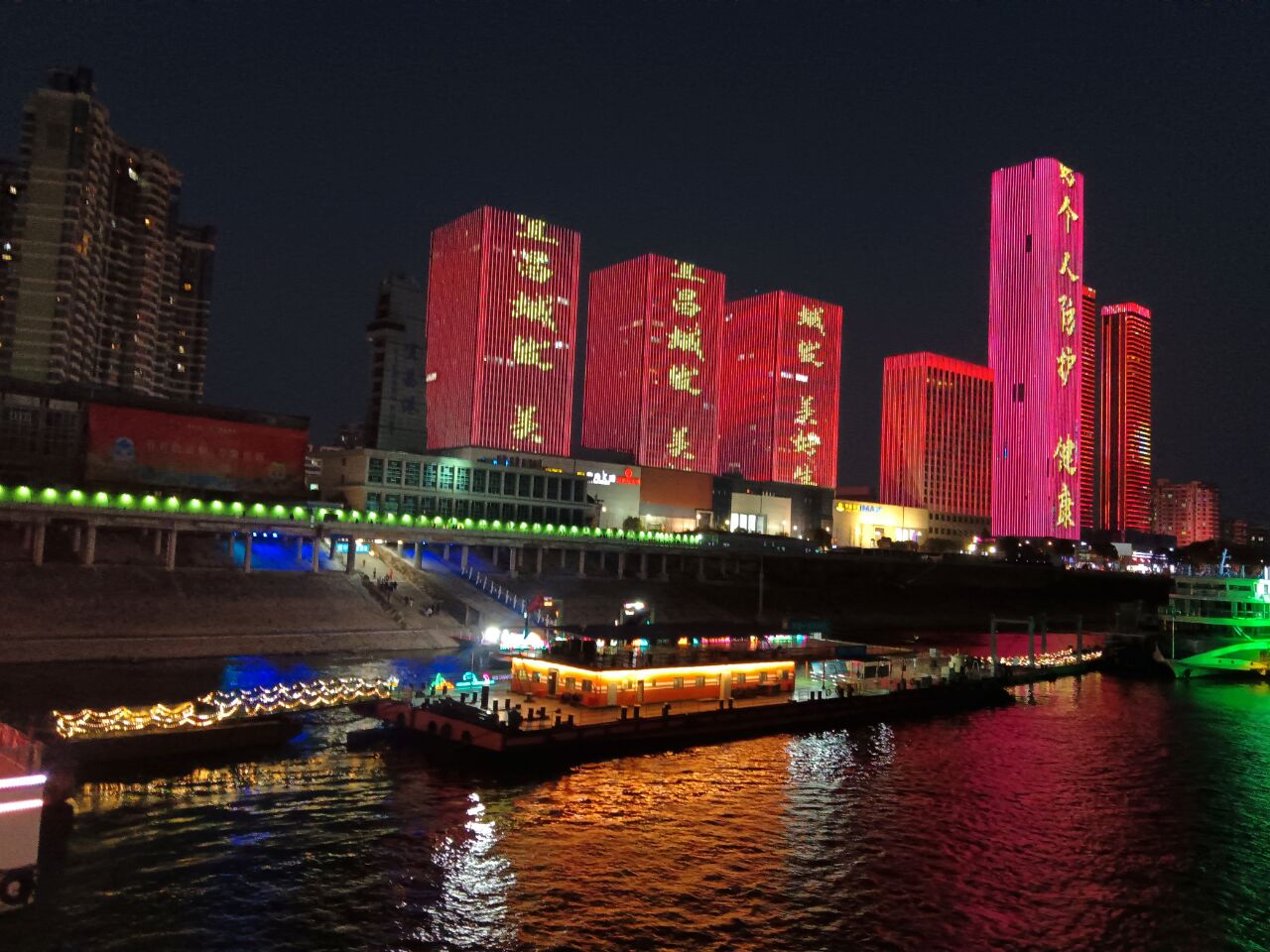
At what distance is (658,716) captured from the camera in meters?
50.5

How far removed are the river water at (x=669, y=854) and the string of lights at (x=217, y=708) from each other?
5.53 ft

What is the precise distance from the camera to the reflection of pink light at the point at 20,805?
888 inches

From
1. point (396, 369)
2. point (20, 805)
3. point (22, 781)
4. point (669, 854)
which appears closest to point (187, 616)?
point (669, 854)

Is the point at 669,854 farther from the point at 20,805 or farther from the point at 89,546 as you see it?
the point at 89,546

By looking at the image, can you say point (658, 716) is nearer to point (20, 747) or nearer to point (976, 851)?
point (976, 851)

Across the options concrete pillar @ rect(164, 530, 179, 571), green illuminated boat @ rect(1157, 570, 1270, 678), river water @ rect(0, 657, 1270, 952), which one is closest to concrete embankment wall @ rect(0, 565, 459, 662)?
concrete pillar @ rect(164, 530, 179, 571)

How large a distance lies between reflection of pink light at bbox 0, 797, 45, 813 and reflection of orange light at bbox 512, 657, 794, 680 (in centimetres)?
3130

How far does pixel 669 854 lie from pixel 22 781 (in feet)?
66.0

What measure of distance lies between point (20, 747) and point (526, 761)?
24255 millimetres

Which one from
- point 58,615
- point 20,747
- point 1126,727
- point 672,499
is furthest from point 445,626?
point 672,499

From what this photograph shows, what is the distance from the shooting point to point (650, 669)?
53062mm

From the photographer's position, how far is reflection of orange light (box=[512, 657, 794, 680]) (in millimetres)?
52031

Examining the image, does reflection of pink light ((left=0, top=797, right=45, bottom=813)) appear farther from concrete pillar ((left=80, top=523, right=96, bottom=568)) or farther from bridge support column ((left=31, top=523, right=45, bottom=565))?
concrete pillar ((left=80, top=523, right=96, bottom=568))

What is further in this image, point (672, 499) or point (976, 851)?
point (672, 499)
